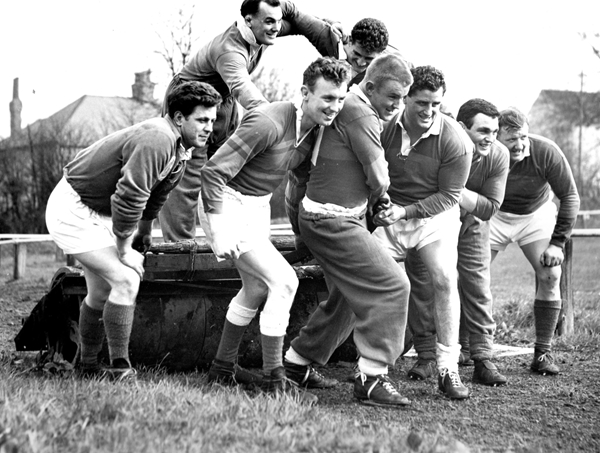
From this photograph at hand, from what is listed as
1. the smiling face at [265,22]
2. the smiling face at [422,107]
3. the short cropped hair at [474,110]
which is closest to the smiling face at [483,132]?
the short cropped hair at [474,110]

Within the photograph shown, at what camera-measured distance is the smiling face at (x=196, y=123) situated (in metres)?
4.84

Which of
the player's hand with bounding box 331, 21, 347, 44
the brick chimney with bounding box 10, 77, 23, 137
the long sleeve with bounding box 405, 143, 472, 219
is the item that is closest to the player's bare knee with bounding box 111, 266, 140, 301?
the long sleeve with bounding box 405, 143, 472, 219

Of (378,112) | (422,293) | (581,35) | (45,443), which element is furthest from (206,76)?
(581,35)

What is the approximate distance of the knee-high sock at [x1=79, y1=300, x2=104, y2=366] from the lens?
5.10 m

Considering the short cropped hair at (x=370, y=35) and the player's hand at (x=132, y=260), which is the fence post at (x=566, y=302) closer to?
the short cropped hair at (x=370, y=35)

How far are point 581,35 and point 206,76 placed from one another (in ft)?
99.1

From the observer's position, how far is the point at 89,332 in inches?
201

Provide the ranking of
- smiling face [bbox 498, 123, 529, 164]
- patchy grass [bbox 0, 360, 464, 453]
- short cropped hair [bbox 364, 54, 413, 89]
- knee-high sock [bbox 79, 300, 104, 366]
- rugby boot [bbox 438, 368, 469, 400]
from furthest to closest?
1. smiling face [bbox 498, 123, 529, 164]
2. knee-high sock [bbox 79, 300, 104, 366]
3. rugby boot [bbox 438, 368, 469, 400]
4. short cropped hair [bbox 364, 54, 413, 89]
5. patchy grass [bbox 0, 360, 464, 453]

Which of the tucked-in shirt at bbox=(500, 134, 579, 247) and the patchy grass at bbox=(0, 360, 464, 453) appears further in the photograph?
the tucked-in shirt at bbox=(500, 134, 579, 247)

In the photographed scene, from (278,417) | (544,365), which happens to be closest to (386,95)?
(278,417)

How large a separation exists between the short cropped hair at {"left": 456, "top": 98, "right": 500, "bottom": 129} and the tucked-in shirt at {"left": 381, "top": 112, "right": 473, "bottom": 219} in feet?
1.47

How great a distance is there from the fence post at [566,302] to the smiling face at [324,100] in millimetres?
3879

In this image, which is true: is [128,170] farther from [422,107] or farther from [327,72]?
[422,107]

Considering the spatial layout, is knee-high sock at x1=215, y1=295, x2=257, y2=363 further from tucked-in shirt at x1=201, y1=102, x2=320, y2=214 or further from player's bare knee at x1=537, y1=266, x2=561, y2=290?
player's bare knee at x1=537, y1=266, x2=561, y2=290
